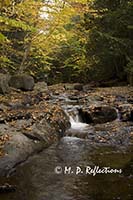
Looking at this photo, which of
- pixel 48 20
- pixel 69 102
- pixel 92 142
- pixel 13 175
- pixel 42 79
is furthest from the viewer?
pixel 42 79

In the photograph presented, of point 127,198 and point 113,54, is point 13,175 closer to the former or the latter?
point 127,198

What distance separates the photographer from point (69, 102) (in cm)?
1706

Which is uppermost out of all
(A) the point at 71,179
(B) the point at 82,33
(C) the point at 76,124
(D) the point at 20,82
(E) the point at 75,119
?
(B) the point at 82,33

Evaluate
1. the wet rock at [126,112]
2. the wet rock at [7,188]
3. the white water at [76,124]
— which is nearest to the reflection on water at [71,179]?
the wet rock at [7,188]

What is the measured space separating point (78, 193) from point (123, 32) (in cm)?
1662

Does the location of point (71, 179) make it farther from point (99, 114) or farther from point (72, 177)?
point (99, 114)

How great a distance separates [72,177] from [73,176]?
64 millimetres

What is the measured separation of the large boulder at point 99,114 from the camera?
13.8m

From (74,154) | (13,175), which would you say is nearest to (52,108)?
(74,154)

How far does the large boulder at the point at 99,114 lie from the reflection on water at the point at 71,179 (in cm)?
385

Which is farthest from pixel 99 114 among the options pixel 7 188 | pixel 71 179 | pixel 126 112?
pixel 7 188

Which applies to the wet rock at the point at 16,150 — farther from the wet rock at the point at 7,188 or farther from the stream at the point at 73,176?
the wet rock at the point at 7,188

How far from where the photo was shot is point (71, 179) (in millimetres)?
7586

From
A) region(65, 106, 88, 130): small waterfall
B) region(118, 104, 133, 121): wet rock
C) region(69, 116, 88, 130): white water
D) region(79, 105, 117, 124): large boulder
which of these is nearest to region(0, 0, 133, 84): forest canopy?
region(65, 106, 88, 130): small waterfall
